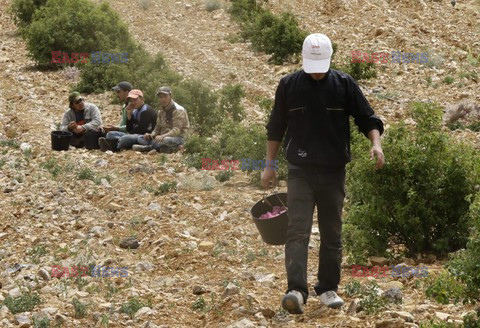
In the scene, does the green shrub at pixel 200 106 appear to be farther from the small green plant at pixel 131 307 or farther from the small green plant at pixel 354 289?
the small green plant at pixel 354 289

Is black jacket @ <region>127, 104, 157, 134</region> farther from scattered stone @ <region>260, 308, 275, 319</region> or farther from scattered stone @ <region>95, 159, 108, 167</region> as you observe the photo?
scattered stone @ <region>260, 308, 275, 319</region>

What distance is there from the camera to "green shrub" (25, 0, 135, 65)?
19031 millimetres

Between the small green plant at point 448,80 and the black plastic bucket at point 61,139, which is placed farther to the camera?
the small green plant at point 448,80

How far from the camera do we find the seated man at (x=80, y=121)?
42.1 feet

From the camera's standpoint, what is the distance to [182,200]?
999 cm

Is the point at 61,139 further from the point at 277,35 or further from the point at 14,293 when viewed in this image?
the point at 277,35

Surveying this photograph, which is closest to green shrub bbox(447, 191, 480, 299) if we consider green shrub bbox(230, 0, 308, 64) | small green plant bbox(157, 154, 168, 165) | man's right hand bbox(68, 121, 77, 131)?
small green plant bbox(157, 154, 168, 165)

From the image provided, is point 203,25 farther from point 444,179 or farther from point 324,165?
point 324,165

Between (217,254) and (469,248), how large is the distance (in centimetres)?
327

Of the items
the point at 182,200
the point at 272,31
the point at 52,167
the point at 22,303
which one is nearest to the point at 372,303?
the point at 22,303

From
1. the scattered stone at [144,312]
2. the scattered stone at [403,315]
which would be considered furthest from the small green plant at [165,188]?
the scattered stone at [403,315]

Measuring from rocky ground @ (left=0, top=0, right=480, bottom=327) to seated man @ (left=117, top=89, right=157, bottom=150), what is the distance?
0.33 meters

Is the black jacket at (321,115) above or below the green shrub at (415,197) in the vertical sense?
above

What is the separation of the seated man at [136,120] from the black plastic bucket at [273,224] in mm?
5252
